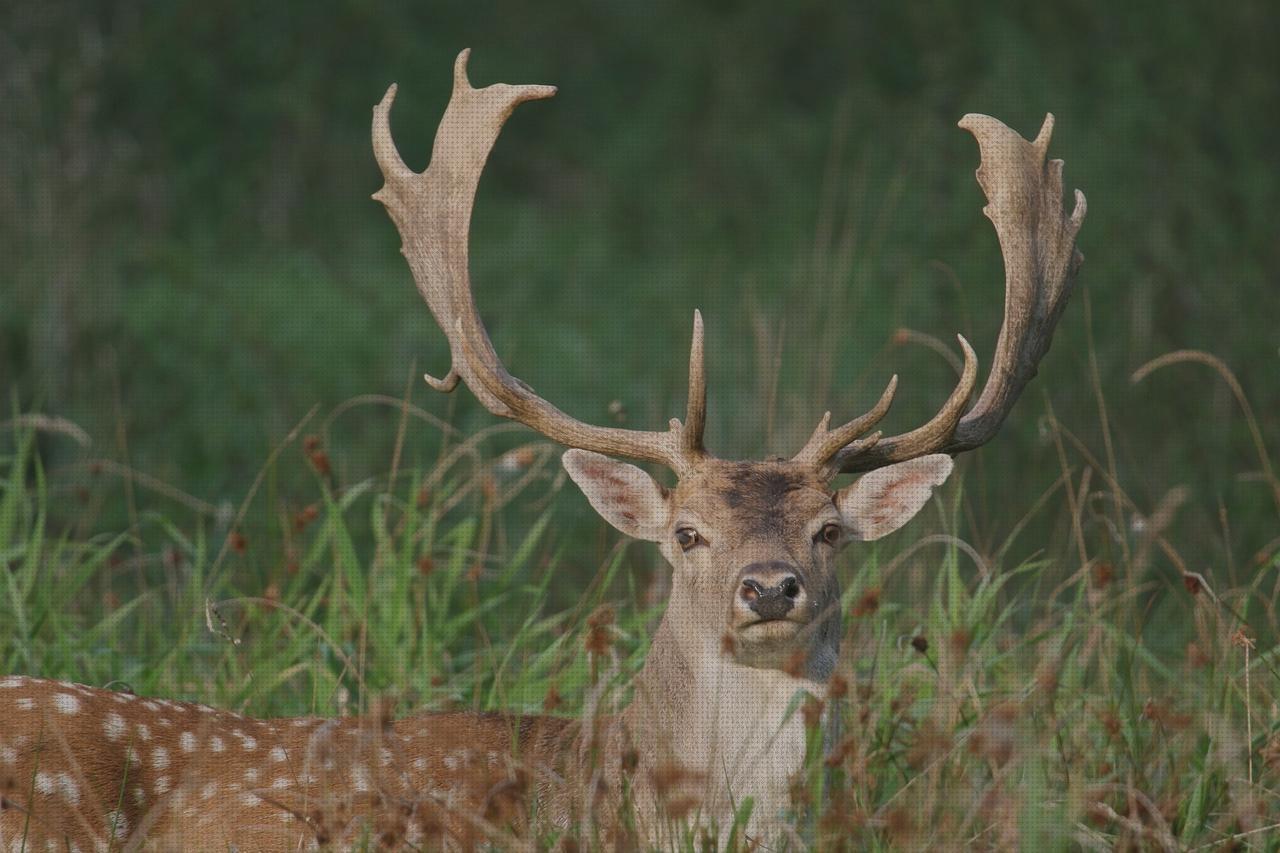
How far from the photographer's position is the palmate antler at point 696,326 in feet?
15.4

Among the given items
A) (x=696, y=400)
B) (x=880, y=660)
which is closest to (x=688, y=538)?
(x=696, y=400)

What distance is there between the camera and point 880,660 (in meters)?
5.14

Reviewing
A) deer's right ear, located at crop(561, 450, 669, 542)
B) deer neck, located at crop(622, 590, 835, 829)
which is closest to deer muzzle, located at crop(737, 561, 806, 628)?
deer neck, located at crop(622, 590, 835, 829)

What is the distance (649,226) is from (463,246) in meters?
11.3

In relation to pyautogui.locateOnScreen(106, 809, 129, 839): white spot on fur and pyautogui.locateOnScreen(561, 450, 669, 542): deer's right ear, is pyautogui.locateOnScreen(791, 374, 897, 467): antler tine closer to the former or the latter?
pyautogui.locateOnScreen(561, 450, 669, 542): deer's right ear

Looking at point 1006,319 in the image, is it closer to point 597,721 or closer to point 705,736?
point 705,736

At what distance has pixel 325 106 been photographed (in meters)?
16.1

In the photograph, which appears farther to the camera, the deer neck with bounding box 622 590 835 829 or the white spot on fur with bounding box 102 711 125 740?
the white spot on fur with bounding box 102 711 125 740

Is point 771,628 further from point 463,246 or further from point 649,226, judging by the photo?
A: point 649,226

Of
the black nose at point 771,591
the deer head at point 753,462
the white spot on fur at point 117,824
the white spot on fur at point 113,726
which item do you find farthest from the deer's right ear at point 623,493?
the white spot on fur at point 117,824

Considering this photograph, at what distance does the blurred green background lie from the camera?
8914 mm

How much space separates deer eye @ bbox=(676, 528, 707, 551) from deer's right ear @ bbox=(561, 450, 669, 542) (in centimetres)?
19

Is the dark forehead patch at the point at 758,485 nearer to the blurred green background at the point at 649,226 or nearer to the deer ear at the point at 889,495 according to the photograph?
the deer ear at the point at 889,495

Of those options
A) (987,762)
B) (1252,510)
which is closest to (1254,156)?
(1252,510)
